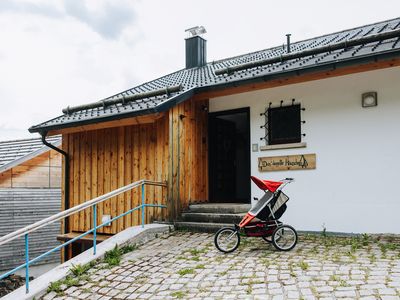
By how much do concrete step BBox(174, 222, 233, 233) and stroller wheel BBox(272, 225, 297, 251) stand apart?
1.33 metres

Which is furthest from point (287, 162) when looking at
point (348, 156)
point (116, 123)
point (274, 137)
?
point (116, 123)

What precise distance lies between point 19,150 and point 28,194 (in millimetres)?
1977

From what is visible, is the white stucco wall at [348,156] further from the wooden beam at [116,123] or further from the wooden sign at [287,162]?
the wooden beam at [116,123]

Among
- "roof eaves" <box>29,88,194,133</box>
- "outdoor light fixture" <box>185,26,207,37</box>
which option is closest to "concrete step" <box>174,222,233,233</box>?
"roof eaves" <box>29,88,194,133</box>

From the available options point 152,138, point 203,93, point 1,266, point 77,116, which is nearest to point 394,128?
point 203,93

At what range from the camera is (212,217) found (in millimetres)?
7945

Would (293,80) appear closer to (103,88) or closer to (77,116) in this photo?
(77,116)

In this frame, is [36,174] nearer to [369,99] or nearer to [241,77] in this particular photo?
[241,77]

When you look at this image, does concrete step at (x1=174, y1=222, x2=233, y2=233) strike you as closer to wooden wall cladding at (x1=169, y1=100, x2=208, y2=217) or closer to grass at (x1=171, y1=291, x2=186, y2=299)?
wooden wall cladding at (x1=169, y1=100, x2=208, y2=217)

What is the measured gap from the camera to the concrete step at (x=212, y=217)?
7773mm

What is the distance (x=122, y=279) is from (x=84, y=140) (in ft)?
16.8

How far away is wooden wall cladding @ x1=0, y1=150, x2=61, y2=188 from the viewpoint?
579 inches

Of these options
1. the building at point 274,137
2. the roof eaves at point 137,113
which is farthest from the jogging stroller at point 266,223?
the roof eaves at point 137,113

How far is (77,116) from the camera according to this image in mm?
9570
